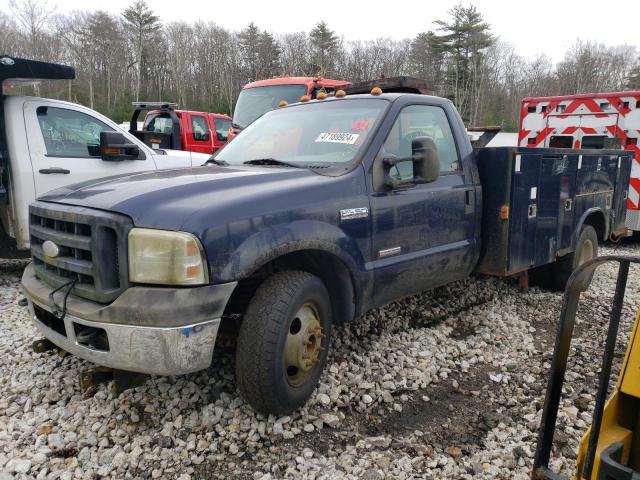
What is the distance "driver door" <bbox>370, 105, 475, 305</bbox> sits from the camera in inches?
134

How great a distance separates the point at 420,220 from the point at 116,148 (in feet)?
11.7

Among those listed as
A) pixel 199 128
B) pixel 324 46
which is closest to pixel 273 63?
pixel 324 46

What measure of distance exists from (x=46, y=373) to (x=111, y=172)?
9.50 ft

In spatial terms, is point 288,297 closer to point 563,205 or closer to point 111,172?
point 563,205

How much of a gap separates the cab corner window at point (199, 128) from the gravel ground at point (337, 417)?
845 centimetres

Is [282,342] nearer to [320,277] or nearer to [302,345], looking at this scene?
[302,345]

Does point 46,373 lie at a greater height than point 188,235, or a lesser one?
lesser

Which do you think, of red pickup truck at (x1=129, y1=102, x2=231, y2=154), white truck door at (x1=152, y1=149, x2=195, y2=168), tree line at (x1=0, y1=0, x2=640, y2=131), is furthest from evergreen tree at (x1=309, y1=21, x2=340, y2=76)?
white truck door at (x1=152, y1=149, x2=195, y2=168)

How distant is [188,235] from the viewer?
2.38m

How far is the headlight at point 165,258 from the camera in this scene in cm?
237

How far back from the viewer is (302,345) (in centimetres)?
293

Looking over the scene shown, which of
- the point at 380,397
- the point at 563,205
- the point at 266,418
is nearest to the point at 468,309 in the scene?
the point at 563,205

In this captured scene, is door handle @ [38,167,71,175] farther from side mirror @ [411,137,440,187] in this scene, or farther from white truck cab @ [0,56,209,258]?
side mirror @ [411,137,440,187]

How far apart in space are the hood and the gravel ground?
4.01 ft
